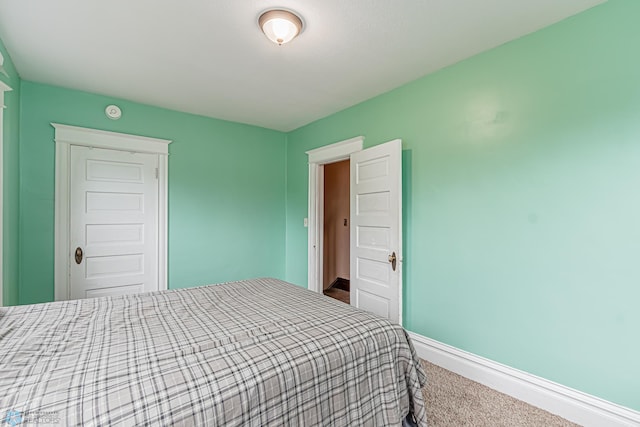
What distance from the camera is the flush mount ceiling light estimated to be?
5.39 feet

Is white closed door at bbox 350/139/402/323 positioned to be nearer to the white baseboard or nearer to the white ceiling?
the white baseboard

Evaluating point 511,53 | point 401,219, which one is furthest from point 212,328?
point 511,53

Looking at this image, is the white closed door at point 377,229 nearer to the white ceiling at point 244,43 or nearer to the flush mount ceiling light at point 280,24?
the white ceiling at point 244,43

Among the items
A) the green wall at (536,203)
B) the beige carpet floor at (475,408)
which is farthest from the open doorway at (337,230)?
the beige carpet floor at (475,408)

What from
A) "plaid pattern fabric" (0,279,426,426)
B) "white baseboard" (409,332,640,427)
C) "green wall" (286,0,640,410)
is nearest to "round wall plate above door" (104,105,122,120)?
"plaid pattern fabric" (0,279,426,426)

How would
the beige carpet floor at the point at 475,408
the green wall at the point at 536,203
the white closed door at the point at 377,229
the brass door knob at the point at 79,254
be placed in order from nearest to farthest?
1. the green wall at the point at 536,203
2. the beige carpet floor at the point at 475,408
3. the white closed door at the point at 377,229
4. the brass door knob at the point at 79,254

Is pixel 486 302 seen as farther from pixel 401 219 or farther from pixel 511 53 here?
pixel 511 53

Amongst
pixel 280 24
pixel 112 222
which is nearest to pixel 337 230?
pixel 112 222

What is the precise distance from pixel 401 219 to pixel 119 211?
9.26 feet

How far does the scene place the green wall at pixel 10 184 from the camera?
2.11 m

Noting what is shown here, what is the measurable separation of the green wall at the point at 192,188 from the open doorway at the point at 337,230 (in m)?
1.06

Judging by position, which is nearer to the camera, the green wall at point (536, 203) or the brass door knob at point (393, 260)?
the green wall at point (536, 203)

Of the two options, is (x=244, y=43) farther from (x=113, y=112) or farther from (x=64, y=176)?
(x=64, y=176)

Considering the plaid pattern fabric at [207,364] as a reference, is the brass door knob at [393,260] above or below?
above
